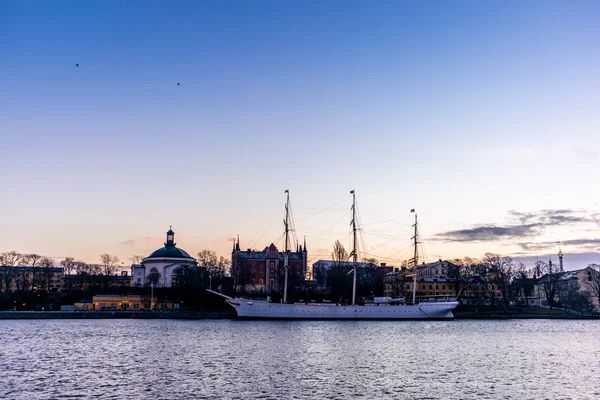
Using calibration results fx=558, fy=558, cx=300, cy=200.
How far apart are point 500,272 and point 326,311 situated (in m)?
50.3

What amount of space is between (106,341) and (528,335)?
172 ft

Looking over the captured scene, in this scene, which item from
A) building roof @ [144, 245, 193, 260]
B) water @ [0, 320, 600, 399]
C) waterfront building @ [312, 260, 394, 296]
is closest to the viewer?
water @ [0, 320, 600, 399]

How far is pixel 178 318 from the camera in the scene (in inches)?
4294

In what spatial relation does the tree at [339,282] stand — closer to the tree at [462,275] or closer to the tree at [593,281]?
the tree at [462,275]

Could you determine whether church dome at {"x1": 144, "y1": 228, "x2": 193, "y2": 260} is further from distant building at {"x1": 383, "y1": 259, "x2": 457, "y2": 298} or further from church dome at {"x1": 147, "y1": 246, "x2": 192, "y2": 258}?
distant building at {"x1": 383, "y1": 259, "x2": 457, "y2": 298}

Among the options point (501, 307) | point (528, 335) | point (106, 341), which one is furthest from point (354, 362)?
point (501, 307)

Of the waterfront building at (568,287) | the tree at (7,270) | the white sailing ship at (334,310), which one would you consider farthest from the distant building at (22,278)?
the waterfront building at (568,287)

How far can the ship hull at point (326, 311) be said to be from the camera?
106375 millimetres

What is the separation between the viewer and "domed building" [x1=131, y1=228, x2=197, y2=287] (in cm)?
16362

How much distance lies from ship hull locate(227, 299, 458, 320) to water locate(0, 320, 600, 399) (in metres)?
41.4

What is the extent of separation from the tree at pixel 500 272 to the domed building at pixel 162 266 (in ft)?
272

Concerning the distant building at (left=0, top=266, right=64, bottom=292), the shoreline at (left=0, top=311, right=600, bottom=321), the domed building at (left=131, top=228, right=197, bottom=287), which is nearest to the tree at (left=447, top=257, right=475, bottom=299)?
the shoreline at (left=0, top=311, right=600, bottom=321)

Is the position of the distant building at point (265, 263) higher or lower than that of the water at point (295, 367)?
higher

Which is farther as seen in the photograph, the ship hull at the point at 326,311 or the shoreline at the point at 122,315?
the shoreline at the point at 122,315
